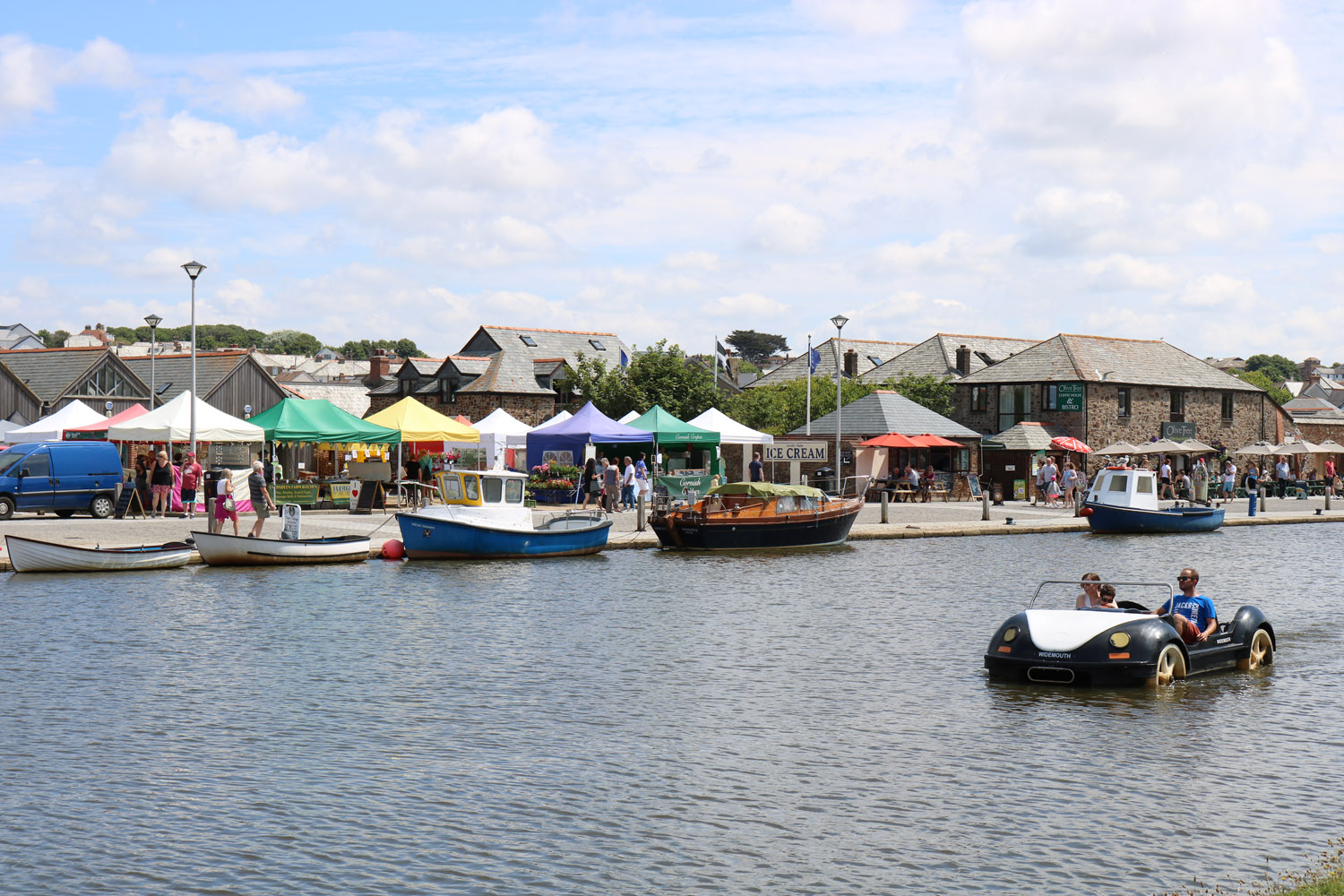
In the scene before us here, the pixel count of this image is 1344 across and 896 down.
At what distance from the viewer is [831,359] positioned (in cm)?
8738

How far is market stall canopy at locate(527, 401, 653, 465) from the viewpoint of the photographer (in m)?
46.6

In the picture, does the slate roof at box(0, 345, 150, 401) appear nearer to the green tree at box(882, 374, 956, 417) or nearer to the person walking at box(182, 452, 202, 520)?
the person walking at box(182, 452, 202, 520)

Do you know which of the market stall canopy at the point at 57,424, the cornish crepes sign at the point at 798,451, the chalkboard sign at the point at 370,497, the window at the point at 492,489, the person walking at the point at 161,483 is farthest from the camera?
the cornish crepes sign at the point at 798,451

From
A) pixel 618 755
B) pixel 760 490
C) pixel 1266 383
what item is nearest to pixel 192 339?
pixel 760 490

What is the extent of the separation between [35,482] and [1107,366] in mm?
51788

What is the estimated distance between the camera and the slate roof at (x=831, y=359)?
85.3 metres

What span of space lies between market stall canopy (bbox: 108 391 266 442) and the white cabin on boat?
2642 cm

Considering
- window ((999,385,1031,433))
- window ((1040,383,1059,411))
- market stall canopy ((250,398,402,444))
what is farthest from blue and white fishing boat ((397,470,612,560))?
window ((999,385,1031,433))

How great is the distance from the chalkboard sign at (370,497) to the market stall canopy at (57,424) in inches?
372

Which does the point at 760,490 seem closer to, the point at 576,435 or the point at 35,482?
the point at 576,435

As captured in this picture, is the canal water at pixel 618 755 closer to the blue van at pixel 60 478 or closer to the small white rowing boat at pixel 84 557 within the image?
the small white rowing boat at pixel 84 557

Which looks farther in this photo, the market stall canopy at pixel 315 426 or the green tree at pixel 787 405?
the green tree at pixel 787 405

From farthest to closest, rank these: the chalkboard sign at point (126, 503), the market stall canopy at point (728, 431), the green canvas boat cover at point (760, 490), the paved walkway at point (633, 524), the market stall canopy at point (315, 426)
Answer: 1. the market stall canopy at point (728, 431)
2. the market stall canopy at point (315, 426)
3. the chalkboard sign at point (126, 503)
4. the green canvas boat cover at point (760, 490)
5. the paved walkway at point (633, 524)

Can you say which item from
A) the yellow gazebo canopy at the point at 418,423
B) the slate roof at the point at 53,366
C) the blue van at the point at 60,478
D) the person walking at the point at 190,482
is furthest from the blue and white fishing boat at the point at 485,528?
the slate roof at the point at 53,366
